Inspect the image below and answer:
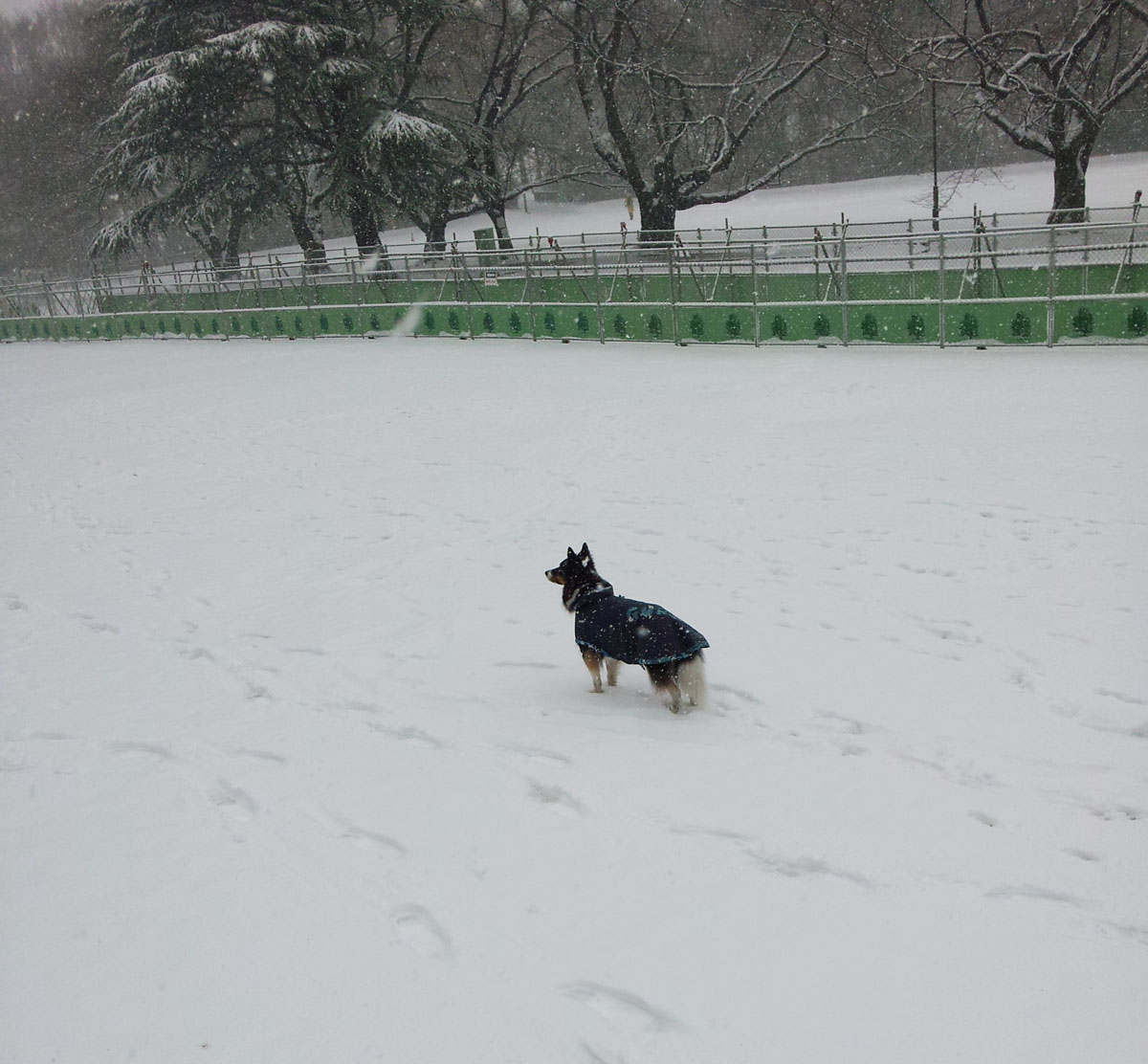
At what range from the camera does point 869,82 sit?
88.9 ft

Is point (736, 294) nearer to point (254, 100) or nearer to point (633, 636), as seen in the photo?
point (633, 636)

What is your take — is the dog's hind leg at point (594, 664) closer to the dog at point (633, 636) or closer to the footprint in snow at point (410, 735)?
the dog at point (633, 636)

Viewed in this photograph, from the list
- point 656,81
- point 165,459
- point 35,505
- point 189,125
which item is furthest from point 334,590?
point 189,125

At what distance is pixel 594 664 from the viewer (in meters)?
5.45

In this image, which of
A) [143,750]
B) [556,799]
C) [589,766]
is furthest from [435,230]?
[556,799]

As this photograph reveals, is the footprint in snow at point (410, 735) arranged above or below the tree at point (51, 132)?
below

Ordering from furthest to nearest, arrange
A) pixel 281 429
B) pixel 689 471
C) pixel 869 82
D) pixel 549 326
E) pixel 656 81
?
pixel 656 81
pixel 869 82
pixel 549 326
pixel 281 429
pixel 689 471

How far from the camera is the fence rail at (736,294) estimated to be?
15.1 meters

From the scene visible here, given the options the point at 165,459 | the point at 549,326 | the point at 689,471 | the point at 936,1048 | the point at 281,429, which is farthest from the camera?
the point at 549,326

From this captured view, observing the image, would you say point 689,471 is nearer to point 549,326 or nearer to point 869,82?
point 549,326

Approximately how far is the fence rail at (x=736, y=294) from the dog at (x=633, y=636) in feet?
36.7

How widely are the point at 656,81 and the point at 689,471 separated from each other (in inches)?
985

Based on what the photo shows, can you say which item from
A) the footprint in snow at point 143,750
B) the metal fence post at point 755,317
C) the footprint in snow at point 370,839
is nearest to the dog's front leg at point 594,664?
the footprint in snow at point 370,839

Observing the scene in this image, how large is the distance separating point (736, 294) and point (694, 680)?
605 inches
